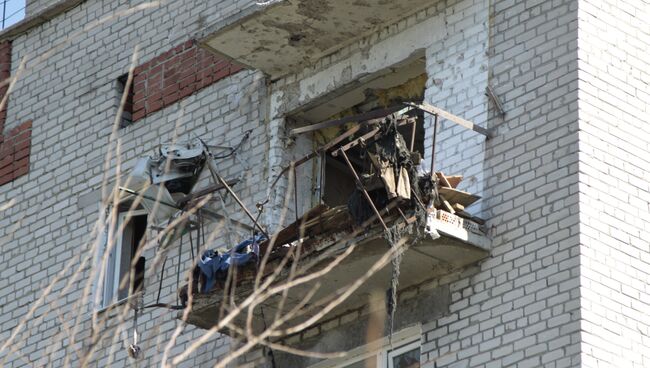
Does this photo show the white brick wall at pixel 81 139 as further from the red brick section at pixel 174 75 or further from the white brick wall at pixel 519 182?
the white brick wall at pixel 519 182

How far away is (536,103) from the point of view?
10867 mm

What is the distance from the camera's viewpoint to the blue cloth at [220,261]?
36.5 feet

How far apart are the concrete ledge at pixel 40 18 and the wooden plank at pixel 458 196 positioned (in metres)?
5.67

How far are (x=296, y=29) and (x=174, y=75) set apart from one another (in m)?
1.84

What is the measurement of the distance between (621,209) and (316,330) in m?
2.43

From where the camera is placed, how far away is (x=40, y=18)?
49.8 feet

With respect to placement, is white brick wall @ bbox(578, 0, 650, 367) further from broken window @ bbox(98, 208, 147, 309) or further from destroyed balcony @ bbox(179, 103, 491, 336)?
broken window @ bbox(98, 208, 147, 309)

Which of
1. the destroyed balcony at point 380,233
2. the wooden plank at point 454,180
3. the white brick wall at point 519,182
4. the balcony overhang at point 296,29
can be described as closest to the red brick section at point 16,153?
the balcony overhang at point 296,29

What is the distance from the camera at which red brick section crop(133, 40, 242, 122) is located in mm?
13562

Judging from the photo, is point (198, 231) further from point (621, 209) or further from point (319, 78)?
point (621, 209)

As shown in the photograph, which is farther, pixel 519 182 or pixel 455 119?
pixel 455 119

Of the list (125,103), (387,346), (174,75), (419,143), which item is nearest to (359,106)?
(419,143)

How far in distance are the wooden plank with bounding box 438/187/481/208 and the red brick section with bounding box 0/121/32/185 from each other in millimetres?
5317

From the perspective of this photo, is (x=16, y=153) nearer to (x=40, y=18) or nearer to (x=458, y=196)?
(x=40, y=18)
